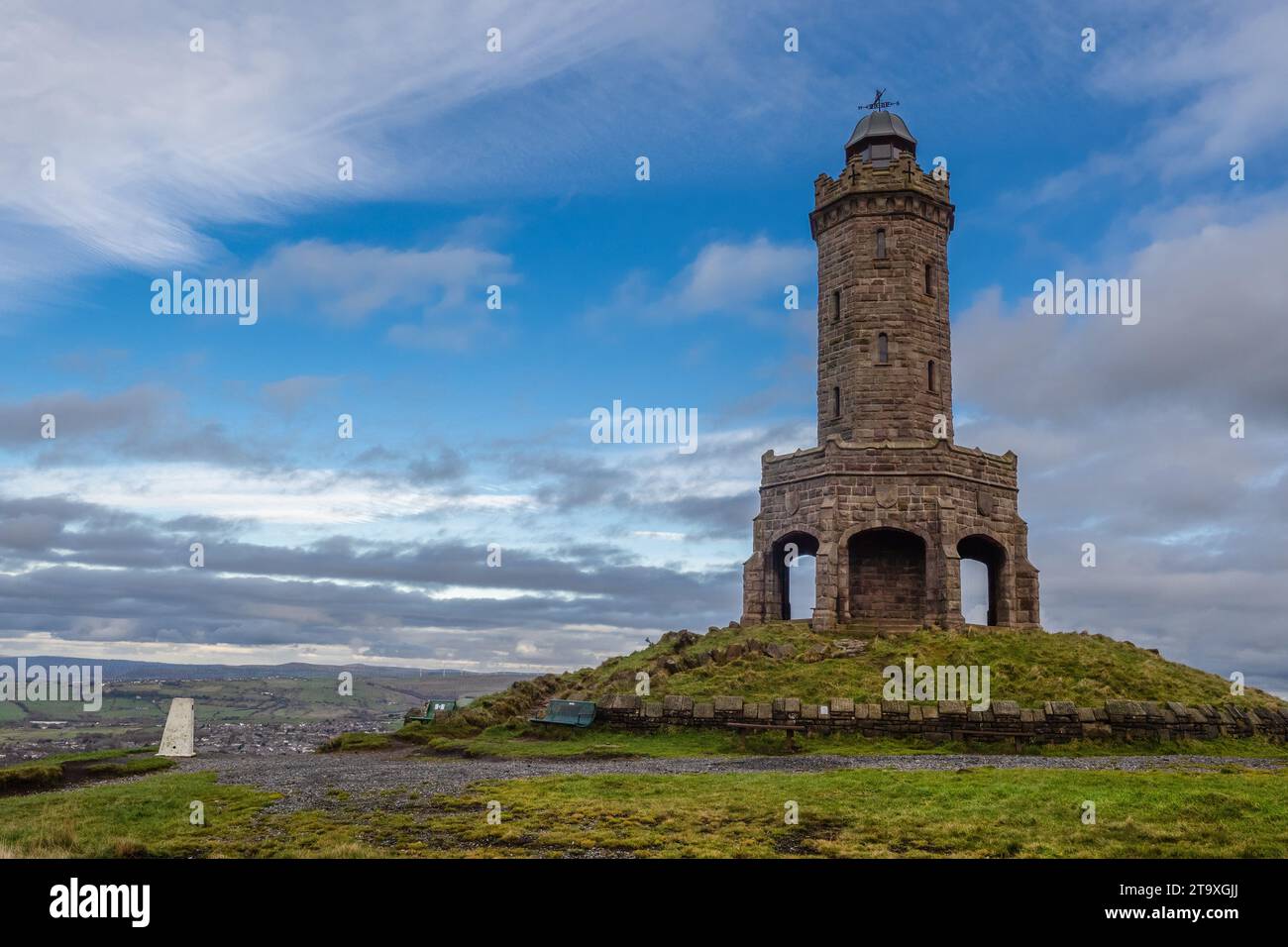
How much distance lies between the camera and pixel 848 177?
3753 cm

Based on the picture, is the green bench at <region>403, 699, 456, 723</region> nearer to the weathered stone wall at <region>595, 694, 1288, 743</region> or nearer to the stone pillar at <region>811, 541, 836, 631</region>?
the weathered stone wall at <region>595, 694, 1288, 743</region>

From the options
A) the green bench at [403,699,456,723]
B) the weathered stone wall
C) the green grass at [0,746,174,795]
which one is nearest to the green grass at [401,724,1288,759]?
the weathered stone wall

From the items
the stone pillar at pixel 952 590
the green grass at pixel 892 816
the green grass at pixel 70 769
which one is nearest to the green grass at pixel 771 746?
the green grass at pixel 892 816

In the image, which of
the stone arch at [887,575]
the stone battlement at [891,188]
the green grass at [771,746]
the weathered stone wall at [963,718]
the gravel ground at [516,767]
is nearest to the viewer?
the gravel ground at [516,767]

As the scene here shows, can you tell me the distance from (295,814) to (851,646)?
20.3 m

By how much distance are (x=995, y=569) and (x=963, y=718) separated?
1535 centimetres

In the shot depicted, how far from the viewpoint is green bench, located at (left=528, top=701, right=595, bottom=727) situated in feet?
79.0

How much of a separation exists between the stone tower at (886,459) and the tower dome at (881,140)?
0.07 meters

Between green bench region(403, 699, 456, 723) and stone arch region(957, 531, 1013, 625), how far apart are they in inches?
738

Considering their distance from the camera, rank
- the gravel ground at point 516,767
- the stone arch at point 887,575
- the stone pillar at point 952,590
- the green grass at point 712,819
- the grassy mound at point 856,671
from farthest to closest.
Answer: the stone arch at point 887,575 → the stone pillar at point 952,590 → the grassy mound at point 856,671 → the gravel ground at point 516,767 → the green grass at point 712,819

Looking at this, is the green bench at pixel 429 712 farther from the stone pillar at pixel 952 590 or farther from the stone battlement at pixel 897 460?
the stone pillar at pixel 952 590

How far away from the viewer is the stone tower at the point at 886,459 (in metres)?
33.6
